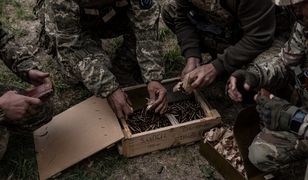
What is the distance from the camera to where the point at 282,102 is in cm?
346

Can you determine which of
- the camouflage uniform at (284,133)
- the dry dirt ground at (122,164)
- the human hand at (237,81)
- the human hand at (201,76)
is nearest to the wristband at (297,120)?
the camouflage uniform at (284,133)

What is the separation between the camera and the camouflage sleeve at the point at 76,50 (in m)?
4.04

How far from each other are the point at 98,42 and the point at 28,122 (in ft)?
3.88

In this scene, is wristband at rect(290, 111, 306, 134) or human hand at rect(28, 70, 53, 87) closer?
wristband at rect(290, 111, 306, 134)

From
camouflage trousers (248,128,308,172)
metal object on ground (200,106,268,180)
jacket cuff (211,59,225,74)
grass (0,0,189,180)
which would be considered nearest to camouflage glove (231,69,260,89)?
metal object on ground (200,106,268,180)

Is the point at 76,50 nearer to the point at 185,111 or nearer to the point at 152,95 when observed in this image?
the point at 152,95

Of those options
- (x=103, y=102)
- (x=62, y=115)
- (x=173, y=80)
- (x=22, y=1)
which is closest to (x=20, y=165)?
(x=62, y=115)

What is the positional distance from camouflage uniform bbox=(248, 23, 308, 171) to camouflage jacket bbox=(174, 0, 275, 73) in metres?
0.30

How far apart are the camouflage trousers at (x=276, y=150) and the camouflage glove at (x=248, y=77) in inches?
17.4

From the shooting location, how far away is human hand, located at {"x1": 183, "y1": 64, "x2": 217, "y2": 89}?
423cm

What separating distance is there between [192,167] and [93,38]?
1687 millimetres

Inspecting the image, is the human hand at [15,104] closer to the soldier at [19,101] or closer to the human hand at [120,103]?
the soldier at [19,101]

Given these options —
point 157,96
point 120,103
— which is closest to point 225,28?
point 157,96

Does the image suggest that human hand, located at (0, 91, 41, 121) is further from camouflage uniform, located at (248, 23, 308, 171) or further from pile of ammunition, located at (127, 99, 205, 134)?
camouflage uniform, located at (248, 23, 308, 171)
